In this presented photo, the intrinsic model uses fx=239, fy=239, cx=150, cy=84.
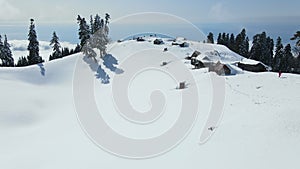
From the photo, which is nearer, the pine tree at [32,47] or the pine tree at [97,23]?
the pine tree at [32,47]

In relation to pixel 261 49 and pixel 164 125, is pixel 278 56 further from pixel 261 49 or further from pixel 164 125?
pixel 164 125

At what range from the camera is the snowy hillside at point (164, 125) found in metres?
14.5

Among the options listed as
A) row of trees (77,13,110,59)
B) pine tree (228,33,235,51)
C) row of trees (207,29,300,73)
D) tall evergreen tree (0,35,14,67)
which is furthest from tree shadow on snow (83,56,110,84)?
pine tree (228,33,235,51)

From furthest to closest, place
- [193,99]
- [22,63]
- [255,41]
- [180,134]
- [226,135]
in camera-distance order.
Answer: [255,41], [22,63], [193,99], [180,134], [226,135]

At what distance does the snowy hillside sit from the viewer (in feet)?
47.6

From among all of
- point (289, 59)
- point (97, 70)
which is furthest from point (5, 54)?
point (289, 59)

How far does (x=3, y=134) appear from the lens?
2366 cm

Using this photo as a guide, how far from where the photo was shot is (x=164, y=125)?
66.1 ft

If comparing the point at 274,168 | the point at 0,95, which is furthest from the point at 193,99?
the point at 0,95

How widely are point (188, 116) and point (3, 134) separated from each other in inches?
717

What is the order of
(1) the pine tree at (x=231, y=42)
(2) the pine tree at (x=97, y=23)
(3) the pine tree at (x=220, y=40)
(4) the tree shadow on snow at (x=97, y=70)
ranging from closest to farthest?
1. (4) the tree shadow on snow at (x=97, y=70)
2. (2) the pine tree at (x=97, y=23)
3. (1) the pine tree at (x=231, y=42)
4. (3) the pine tree at (x=220, y=40)

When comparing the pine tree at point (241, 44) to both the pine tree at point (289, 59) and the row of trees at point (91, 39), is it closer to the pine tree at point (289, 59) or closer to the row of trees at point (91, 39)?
the pine tree at point (289, 59)

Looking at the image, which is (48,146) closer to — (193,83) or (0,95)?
(0,95)

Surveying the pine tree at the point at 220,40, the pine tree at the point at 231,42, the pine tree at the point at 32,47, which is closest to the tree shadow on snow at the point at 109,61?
the pine tree at the point at 32,47
